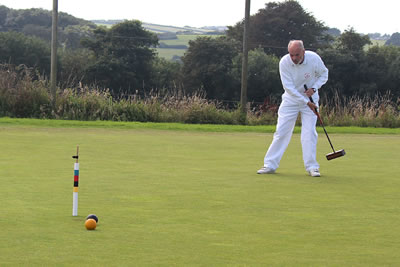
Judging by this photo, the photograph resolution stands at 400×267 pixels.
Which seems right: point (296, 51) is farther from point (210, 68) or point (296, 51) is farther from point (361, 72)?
point (361, 72)

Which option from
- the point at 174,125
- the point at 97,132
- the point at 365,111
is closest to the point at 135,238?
the point at 97,132

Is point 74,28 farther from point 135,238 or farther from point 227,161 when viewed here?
point 135,238

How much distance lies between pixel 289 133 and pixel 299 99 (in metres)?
0.59

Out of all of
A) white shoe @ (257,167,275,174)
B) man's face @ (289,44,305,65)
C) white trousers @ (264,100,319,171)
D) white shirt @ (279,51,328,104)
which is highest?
man's face @ (289,44,305,65)

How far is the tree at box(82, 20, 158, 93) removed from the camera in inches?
2437

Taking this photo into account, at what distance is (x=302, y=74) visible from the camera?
10922 millimetres

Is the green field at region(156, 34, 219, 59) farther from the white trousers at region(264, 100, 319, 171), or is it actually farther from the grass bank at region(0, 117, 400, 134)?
the white trousers at region(264, 100, 319, 171)

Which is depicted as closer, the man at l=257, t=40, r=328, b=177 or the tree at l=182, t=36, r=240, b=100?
the man at l=257, t=40, r=328, b=177

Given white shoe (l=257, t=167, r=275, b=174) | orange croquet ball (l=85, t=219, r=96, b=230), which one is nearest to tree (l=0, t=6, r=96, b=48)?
white shoe (l=257, t=167, r=275, b=174)

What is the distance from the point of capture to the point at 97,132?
651 inches

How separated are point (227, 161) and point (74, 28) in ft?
273

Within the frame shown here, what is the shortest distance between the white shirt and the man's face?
0.12 m

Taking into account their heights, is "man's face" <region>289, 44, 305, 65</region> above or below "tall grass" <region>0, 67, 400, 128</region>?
above

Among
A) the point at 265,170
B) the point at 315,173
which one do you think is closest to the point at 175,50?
the point at 265,170
